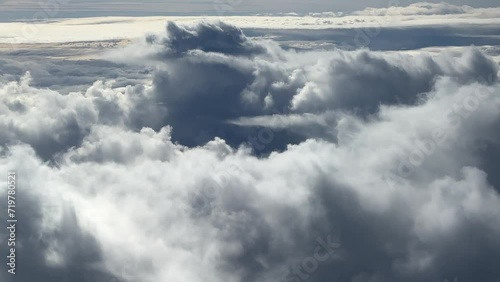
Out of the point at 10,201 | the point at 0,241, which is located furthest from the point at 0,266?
the point at 10,201

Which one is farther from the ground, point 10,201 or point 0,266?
point 10,201

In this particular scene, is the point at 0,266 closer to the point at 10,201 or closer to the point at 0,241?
the point at 0,241
